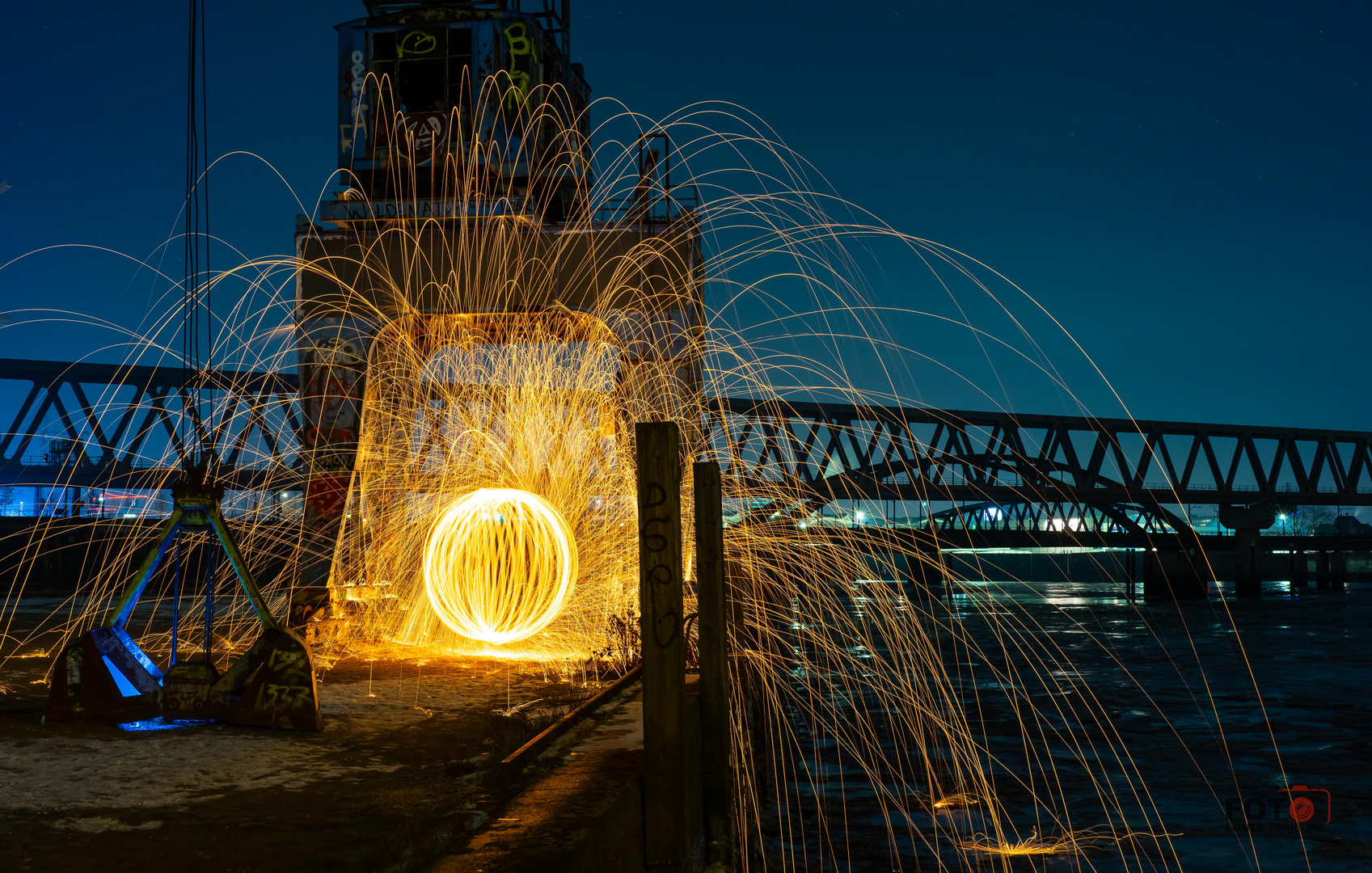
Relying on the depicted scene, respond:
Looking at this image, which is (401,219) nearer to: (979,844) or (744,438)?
(744,438)

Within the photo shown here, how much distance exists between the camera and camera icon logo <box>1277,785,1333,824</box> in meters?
9.27

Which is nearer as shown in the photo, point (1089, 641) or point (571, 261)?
point (571, 261)

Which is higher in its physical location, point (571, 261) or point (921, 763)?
point (571, 261)

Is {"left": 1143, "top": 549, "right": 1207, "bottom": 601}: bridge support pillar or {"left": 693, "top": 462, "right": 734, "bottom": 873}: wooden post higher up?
{"left": 693, "top": 462, "right": 734, "bottom": 873}: wooden post

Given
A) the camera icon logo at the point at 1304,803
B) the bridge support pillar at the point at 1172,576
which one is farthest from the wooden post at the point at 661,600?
the bridge support pillar at the point at 1172,576

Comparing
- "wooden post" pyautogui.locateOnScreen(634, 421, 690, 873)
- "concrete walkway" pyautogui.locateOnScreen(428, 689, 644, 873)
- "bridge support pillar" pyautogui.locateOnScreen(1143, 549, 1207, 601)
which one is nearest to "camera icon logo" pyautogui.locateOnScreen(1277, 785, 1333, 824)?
"concrete walkway" pyautogui.locateOnScreen(428, 689, 644, 873)

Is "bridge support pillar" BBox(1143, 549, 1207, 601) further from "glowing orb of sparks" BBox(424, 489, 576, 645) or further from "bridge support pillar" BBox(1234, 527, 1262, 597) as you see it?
"glowing orb of sparks" BBox(424, 489, 576, 645)

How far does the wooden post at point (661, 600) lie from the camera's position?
14.5 feet

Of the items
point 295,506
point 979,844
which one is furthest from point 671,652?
point 295,506

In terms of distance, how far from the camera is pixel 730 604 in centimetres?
941

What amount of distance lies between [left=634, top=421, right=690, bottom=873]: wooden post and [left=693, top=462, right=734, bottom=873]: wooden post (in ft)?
3.44

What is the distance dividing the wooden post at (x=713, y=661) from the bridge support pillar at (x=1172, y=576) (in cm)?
4837

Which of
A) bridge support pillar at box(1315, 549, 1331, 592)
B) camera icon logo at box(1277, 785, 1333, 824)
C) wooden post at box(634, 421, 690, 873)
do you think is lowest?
bridge support pillar at box(1315, 549, 1331, 592)

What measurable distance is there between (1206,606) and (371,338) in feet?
143
